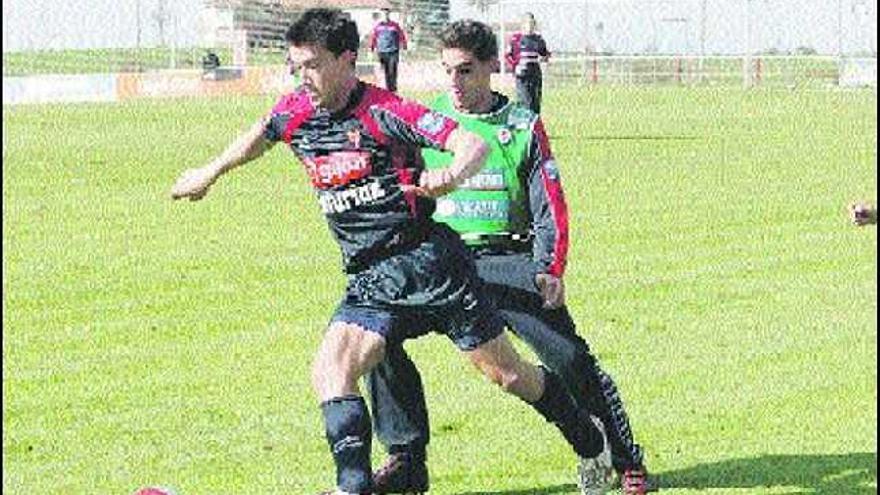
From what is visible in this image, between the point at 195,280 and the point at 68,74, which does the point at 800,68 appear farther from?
the point at 195,280

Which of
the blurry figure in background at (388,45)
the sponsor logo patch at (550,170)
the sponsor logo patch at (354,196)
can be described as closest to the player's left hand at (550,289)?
the sponsor logo patch at (550,170)

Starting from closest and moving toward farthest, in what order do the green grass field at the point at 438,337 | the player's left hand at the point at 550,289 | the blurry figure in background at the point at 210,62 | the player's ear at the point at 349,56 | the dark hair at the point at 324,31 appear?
the dark hair at the point at 324,31
the player's ear at the point at 349,56
the player's left hand at the point at 550,289
the green grass field at the point at 438,337
the blurry figure in background at the point at 210,62

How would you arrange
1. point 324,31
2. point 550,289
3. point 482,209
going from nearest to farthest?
1. point 324,31
2. point 550,289
3. point 482,209

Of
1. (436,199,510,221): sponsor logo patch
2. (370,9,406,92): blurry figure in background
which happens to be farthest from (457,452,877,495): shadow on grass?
(370,9,406,92): blurry figure in background

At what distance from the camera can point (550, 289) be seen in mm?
8688

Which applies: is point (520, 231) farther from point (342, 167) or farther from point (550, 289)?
point (342, 167)

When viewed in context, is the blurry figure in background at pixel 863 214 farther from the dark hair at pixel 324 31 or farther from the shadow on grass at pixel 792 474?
the dark hair at pixel 324 31

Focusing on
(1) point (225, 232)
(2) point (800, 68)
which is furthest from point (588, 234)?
(2) point (800, 68)

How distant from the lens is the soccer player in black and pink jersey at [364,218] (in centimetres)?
786

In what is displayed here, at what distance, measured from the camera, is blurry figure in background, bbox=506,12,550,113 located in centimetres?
3591

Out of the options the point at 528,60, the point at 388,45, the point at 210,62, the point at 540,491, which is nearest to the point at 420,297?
the point at 540,491

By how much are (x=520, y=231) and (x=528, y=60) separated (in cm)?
2751

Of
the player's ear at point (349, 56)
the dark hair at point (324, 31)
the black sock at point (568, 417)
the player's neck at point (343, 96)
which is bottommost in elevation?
the black sock at point (568, 417)

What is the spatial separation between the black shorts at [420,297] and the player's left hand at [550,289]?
0.51 meters
